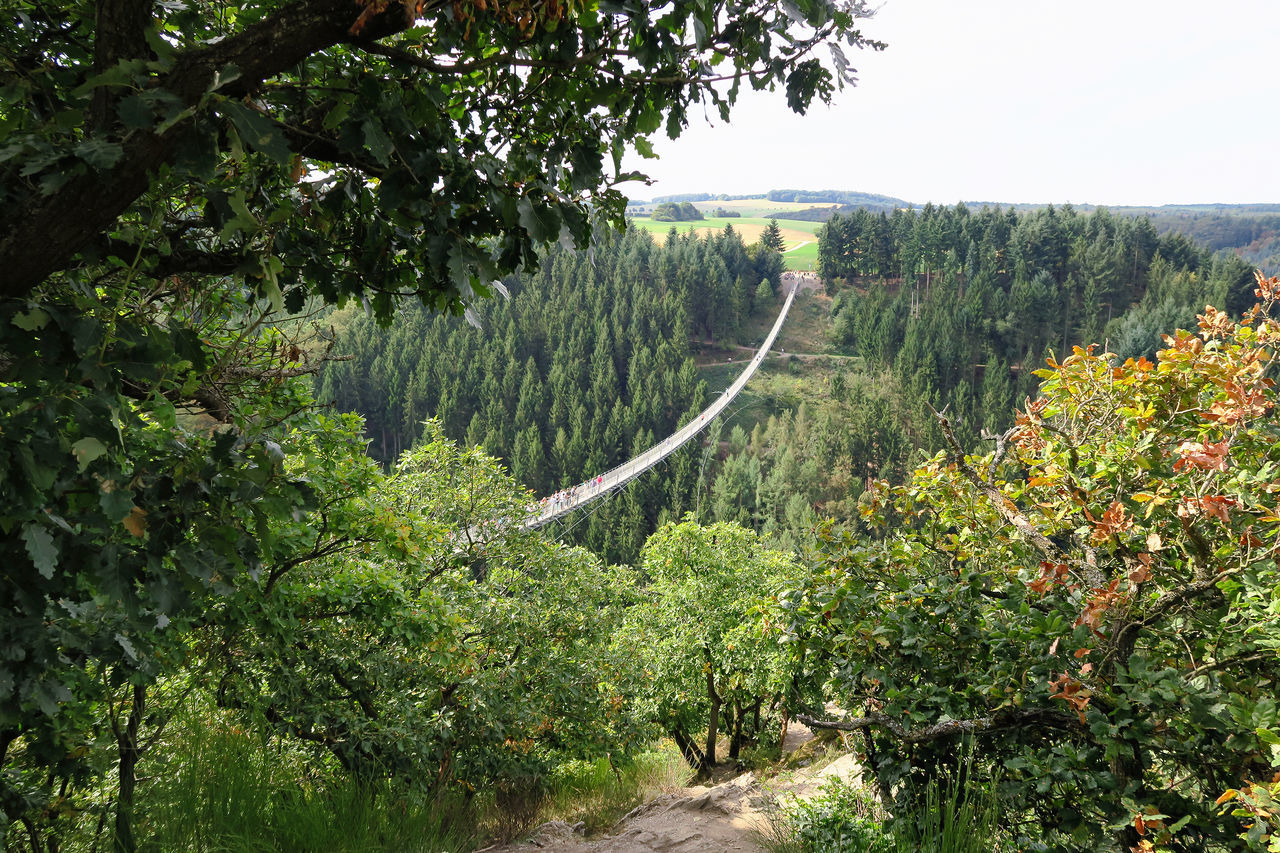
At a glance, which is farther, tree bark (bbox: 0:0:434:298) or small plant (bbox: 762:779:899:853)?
small plant (bbox: 762:779:899:853)

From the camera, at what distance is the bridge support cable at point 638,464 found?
39.0m

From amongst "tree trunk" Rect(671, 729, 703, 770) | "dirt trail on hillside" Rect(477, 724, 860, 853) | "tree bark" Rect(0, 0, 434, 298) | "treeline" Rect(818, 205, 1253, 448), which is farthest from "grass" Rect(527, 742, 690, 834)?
"treeline" Rect(818, 205, 1253, 448)

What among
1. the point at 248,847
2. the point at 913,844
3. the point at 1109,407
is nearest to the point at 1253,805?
the point at 913,844

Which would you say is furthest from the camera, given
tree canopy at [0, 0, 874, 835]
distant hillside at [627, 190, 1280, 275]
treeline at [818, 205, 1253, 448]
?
distant hillside at [627, 190, 1280, 275]

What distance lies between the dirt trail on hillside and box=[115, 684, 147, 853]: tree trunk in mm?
2129

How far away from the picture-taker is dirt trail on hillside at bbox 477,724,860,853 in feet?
14.0

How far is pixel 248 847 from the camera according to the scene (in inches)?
98.3

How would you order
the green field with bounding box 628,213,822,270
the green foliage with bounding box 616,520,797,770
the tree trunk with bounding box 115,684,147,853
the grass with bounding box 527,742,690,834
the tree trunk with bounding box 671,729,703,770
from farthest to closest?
the green field with bounding box 628,213,822,270 < the tree trunk with bounding box 671,729,703,770 < the green foliage with bounding box 616,520,797,770 < the grass with bounding box 527,742,690,834 < the tree trunk with bounding box 115,684,147,853

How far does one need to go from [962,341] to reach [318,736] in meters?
65.9

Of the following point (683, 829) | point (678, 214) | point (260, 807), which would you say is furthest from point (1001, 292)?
point (678, 214)

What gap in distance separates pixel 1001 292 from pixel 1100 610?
71557 mm

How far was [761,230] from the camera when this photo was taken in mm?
120438

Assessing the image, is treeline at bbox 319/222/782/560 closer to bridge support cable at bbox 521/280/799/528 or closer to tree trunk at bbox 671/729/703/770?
bridge support cable at bbox 521/280/799/528

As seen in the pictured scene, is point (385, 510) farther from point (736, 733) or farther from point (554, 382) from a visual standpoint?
point (554, 382)
